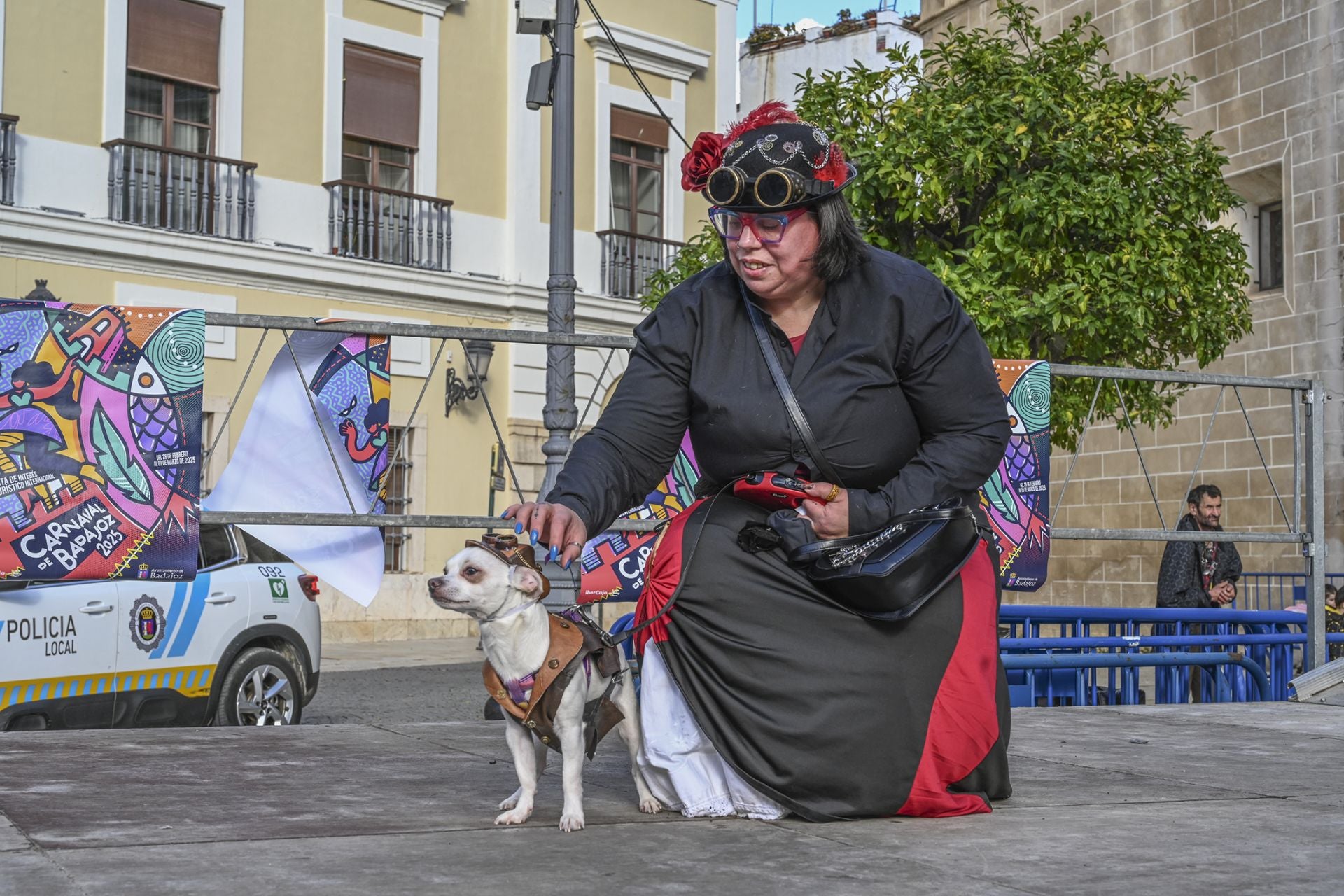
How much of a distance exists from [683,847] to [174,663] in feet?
18.5

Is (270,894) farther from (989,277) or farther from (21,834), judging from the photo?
(989,277)

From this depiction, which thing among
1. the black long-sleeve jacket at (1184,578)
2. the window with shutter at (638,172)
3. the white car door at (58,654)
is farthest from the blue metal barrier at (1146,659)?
the window with shutter at (638,172)

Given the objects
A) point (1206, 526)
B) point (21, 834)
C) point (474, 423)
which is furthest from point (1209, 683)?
point (474, 423)

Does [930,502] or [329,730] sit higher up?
[930,502]

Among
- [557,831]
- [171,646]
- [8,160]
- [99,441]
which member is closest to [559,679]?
[557,831]

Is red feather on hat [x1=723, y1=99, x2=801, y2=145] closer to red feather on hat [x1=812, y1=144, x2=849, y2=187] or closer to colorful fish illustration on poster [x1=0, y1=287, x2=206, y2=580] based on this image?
red feather on hat [x1=812, y1=144, x2=849, y2=187]

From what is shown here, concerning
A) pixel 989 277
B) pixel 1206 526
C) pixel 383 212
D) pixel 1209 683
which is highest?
pixel 383 212

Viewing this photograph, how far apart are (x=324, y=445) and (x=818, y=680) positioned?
11.7ft

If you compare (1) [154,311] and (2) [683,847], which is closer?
(2) [683,847]

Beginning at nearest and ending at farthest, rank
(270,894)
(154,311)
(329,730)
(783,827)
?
1. (270,894)
2. (783,827)
3. (329,730)
4. (154,311)

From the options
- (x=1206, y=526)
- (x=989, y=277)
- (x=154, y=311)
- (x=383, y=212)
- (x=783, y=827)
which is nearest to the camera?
(x=783, y=827)

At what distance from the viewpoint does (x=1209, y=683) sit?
8.98 m

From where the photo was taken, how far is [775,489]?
157 inches

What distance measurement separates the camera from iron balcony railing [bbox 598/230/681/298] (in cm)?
2300
